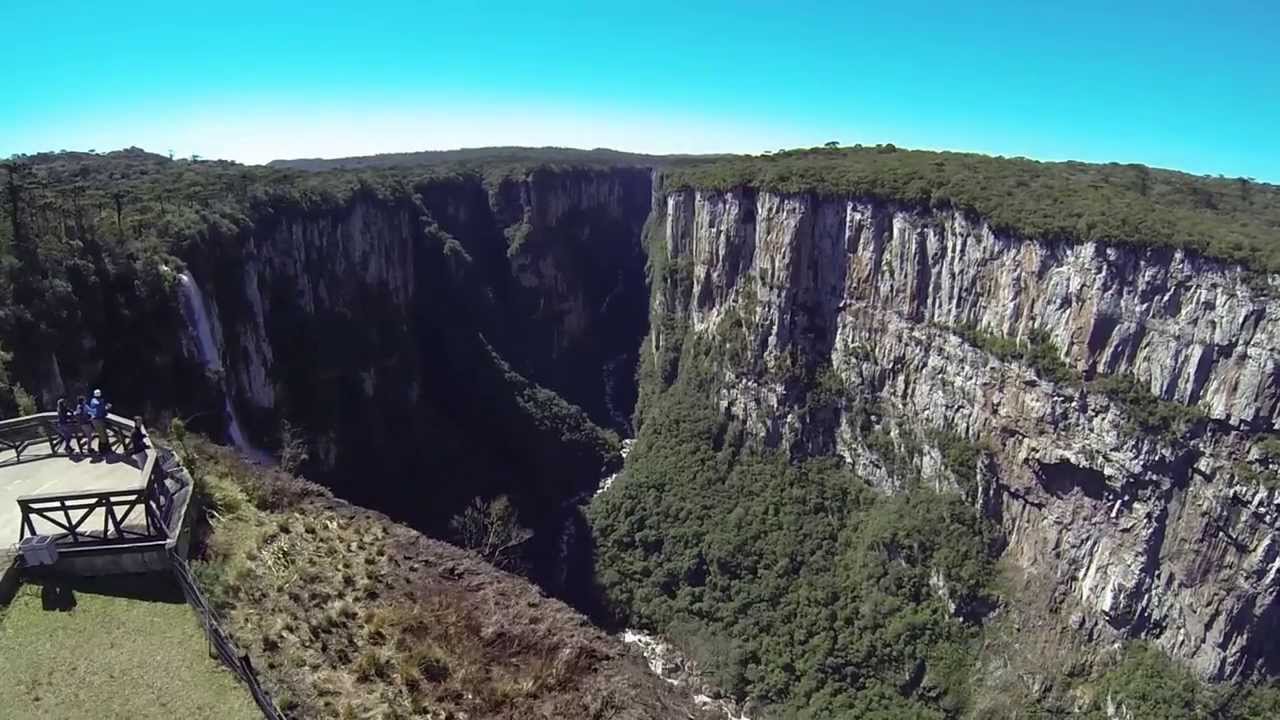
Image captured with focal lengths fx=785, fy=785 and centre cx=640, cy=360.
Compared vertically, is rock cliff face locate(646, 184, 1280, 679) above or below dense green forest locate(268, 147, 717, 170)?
below

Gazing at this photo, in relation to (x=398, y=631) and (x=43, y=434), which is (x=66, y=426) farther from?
(x=398, y=631)

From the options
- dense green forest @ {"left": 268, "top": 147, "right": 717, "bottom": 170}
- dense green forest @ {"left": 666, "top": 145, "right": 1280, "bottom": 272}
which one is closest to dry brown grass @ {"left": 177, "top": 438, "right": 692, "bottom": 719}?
dense green forest @ {"left": 666, "top": 145, "right": 1280, "bottom": 272}

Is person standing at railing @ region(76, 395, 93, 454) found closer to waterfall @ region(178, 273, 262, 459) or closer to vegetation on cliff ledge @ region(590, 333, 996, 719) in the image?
waterfall @ region(178, 273, 262, 459)

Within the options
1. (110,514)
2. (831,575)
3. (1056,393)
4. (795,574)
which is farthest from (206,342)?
(1056,393)

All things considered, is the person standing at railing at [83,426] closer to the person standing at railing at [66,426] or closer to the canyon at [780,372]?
the person standing at railing at [66,426]

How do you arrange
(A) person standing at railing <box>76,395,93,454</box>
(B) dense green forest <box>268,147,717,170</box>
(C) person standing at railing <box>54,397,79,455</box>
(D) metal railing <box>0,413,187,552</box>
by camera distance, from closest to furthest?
(D) metal railing <box>0,413,187,552</box>, (C) person standing at railing <box>54,397,79,455</box>, (A) person standing at railing <box>76,395,93,454</box>, (B) dense green forest <box>268,147,717,170</box>

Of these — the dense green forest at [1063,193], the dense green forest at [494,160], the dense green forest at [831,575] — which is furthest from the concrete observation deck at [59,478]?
the dense green forest at [494,160]

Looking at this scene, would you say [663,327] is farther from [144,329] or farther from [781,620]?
[144,329]
